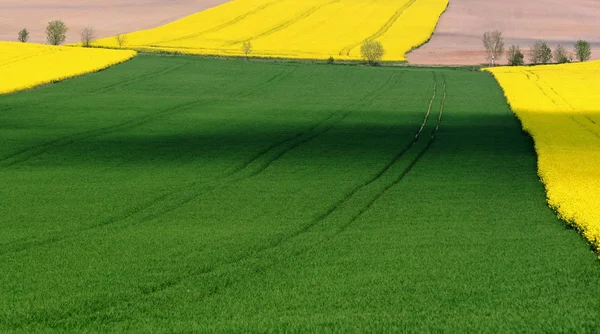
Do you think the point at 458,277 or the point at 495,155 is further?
the point at 495,155

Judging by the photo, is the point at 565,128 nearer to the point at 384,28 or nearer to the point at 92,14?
the point at 384,28

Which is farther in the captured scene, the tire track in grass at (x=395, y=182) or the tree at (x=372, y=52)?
the tree at (x=372, y=52)

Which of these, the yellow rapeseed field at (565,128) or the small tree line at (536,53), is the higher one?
the yellow rapeseed field at (565,128)

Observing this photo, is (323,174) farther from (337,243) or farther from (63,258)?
(63,258)

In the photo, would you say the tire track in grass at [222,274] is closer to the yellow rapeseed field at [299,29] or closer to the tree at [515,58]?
the yellow rapeseed field at [299,29]

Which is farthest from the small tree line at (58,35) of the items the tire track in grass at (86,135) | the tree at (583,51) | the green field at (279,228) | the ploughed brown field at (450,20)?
the green field at (279,228)

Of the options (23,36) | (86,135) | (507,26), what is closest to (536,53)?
(507,26)

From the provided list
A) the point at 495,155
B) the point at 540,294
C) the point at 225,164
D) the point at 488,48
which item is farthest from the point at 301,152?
the point at 488,48
